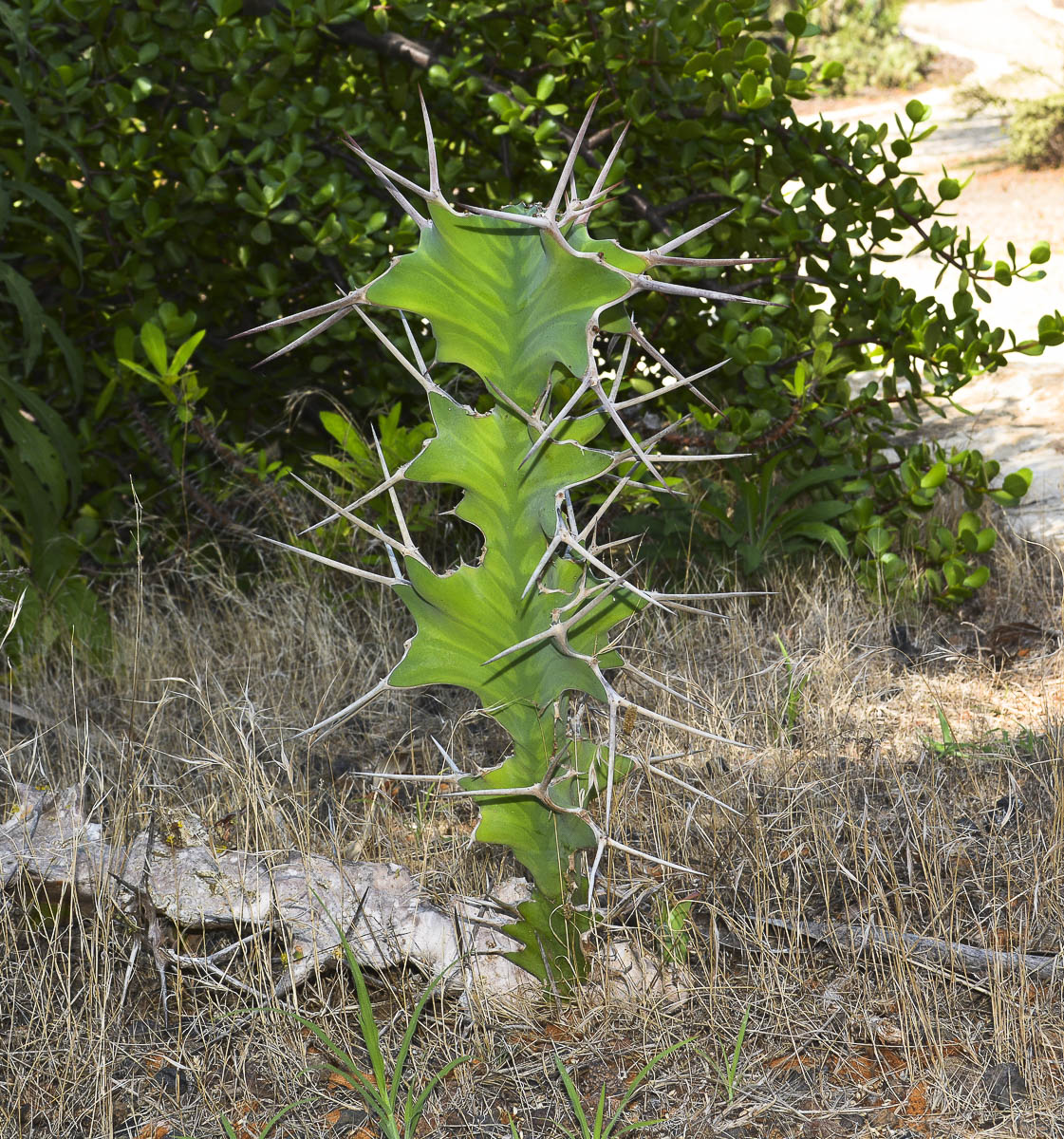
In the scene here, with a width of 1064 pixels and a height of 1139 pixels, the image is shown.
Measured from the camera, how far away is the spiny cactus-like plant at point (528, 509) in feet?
5.32

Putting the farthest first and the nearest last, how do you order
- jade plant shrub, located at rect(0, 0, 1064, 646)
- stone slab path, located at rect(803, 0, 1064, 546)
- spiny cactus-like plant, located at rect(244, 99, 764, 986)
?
1. stone slab path, located at rect(803, 0, 1064, 546)
2. jade plant shrub, located at rect(0, 0, 1064, 646)
3. spiny cactus-like plant, located at rect(244, 99, 764, 986)

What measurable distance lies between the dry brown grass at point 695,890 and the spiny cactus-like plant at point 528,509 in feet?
0.55

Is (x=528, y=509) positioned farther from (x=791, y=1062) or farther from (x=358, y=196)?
(x=358, y=196)

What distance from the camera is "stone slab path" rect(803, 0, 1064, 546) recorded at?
4.34m

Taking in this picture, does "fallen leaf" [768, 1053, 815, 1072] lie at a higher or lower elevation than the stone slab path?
higher

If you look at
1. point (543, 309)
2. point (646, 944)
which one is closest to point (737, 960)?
point (646, 944)

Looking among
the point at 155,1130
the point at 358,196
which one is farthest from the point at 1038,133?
the point at 155,1130

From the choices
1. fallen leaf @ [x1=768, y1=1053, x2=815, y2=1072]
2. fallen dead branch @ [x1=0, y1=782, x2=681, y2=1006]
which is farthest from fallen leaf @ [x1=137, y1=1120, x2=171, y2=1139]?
fallen leaf @ [x1=768, y1=1053, x2=815, y2=1072]

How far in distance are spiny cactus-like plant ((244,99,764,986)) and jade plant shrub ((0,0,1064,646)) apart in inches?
56.0

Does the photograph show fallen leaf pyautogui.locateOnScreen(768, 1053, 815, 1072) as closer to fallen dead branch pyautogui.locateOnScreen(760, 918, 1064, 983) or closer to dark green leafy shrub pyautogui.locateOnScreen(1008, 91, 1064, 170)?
fallen dead branch pyautogui.locateOnScreen(760, 918, 1064, 983)

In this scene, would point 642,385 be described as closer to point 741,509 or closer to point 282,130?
point 741,509

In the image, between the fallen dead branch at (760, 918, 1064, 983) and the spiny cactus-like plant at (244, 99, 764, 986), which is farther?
the fallen dead branch at (760, 918, 1064, 983)

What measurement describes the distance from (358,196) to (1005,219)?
23.1 feet

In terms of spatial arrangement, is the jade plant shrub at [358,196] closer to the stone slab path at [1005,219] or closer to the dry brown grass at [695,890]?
the stone slab path at [1005,219]
